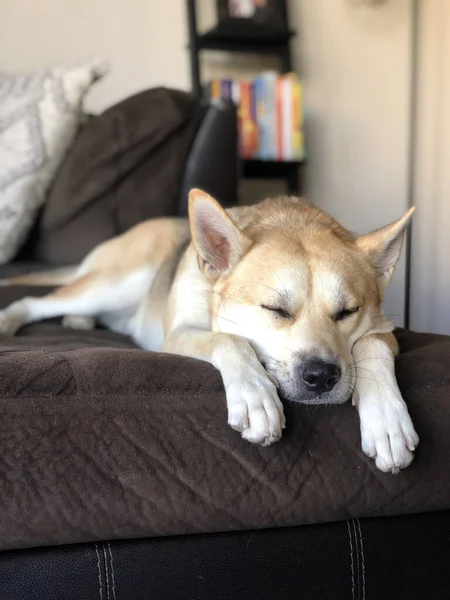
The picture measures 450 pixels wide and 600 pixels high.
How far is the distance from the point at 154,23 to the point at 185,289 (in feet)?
7.01

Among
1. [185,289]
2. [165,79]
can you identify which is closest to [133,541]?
[185,289]

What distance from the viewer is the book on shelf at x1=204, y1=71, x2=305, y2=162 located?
9.60ft

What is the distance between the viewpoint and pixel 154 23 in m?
3.09

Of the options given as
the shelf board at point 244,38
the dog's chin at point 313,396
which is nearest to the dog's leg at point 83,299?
the dog's chin at point 313,396

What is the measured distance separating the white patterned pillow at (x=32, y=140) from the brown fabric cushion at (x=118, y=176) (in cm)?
6

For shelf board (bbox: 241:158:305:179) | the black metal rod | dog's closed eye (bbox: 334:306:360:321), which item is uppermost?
the black metal rod

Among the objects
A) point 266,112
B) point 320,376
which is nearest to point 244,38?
point 266,112

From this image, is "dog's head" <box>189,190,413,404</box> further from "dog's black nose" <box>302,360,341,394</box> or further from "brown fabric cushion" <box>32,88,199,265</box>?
"brown fabric cushion" <box>32,88,199,265</box>

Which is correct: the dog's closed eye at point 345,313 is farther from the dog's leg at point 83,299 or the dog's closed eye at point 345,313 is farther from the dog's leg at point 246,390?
the dog's leg at point 83,299

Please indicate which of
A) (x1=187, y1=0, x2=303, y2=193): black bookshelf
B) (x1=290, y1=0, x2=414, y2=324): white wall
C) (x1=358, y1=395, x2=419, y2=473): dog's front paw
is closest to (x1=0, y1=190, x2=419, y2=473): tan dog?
(x1=358, y1=395, x2=419, y2=473): dog's front paw

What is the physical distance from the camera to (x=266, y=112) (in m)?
2.95

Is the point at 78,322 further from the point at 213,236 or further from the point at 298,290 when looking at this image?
the point at 298,290

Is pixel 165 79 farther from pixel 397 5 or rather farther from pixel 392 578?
pixel 392 578

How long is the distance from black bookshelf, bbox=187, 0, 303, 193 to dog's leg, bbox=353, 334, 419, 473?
2.08 meters
